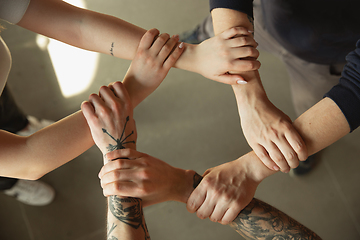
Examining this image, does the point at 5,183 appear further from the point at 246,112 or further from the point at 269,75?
the point at 269,75

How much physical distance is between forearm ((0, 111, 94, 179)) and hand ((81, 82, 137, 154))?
50 millimetres

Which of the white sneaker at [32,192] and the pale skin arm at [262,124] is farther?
the white sneaker at [32,192]

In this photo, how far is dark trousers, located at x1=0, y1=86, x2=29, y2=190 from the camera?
1166 mm

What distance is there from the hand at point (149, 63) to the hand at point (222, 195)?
0.38m

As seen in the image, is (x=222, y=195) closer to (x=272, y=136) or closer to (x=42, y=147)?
(x=272, y=136)

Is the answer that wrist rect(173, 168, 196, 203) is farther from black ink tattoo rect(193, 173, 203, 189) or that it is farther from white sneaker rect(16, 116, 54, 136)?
white sneaker rect(16, 116, 54, 136)

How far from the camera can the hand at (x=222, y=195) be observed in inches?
33.9

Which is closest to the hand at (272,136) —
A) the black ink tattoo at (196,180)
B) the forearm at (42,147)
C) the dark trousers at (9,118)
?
the black ink tattoo at (196,180)

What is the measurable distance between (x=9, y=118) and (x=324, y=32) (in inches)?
53.9

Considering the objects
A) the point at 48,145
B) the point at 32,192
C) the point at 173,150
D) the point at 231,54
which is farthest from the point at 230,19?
the point at 32,192

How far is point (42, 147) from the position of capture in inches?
31.9

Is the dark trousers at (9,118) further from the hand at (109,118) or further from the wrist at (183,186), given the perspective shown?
the wrist at (183,186)

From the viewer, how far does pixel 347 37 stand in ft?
3.05

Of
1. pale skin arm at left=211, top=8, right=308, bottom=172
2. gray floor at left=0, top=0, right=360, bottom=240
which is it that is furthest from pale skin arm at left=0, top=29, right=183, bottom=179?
gray floor at left=0, top=0, right=360, bottom=240
